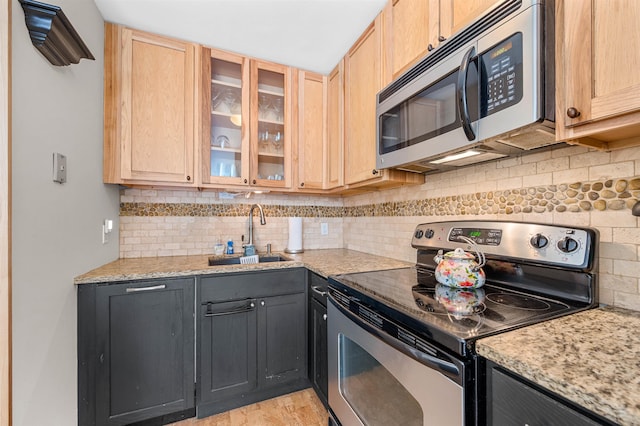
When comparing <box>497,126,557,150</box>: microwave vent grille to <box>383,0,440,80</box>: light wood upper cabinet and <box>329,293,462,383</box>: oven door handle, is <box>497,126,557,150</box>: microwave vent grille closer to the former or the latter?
<box>383,0,440,80</box>: light wood upper cabinet

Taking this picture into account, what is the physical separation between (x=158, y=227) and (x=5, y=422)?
1310 mm

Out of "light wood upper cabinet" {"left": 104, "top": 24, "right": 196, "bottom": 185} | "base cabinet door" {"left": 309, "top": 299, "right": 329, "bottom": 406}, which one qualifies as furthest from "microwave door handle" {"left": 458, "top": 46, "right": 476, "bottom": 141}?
"light wood upper cabinet" {"left": 104, "top": 24, "right": 196, "bottom": 185}

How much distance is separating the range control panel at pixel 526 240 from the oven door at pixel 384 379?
0.60 metres

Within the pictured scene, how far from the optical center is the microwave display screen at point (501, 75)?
0.82m

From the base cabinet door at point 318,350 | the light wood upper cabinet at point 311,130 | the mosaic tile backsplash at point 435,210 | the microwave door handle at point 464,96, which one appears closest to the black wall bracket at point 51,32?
the mosaic tile backsplash at point 435,210

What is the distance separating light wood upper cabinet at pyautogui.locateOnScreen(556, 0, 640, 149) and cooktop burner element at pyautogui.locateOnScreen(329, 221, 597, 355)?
1.26 ft

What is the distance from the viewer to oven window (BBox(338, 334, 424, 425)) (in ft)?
2.84

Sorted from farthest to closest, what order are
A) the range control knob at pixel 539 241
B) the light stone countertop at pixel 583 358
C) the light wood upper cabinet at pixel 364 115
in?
the light wood upper cabinet at pixel 364 115
the range control knob at pixel 539 241
the light stone countertop at pixel 583 358

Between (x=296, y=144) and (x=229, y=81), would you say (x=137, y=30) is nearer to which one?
(x=229, y=81)

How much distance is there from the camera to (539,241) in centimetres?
99

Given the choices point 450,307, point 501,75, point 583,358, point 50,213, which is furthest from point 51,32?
point 583,358

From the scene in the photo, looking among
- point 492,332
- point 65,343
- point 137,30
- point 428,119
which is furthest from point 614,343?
point 137,30

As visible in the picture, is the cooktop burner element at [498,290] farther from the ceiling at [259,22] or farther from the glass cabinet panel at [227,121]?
the ceiling at [259,22]

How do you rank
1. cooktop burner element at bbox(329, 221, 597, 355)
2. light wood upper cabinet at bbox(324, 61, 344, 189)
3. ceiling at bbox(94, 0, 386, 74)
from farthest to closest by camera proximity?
light wood upper cabinet at bbox(324, 61, 344, 189) < ceiling at bbox(94, 0, 386, 74) < cooktop burner element at bbox(329, 221, 597, 355)
